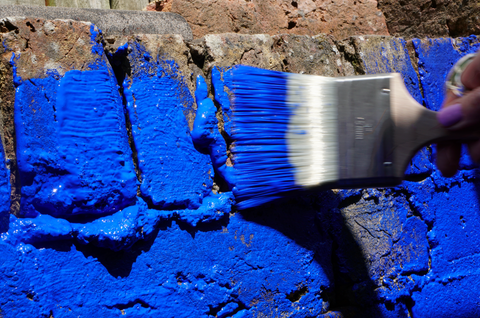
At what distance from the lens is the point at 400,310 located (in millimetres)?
1456

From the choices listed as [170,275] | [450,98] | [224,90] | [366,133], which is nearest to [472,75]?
[450,98]

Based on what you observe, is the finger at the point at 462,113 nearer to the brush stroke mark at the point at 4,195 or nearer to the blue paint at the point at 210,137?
the blue paint at the point at 210,137

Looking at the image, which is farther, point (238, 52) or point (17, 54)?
point (238, 52)

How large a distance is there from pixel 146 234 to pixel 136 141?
0.28 metres

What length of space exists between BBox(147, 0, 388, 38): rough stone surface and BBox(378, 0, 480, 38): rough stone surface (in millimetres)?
56

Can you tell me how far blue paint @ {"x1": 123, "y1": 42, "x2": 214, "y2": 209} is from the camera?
1.15 metres

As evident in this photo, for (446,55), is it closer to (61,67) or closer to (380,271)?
(380,271)

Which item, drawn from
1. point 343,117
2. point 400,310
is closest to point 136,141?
point 343,117

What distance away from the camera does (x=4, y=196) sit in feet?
3.22

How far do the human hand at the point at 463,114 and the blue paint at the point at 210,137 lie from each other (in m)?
0.63

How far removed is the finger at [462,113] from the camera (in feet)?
3.18

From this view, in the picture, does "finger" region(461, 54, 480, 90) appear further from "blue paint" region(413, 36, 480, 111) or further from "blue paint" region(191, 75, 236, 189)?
"blue paint" region(191, 75, 236, 189)

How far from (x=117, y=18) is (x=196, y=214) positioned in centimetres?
75

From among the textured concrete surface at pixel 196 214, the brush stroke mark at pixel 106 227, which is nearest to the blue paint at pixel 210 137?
the textured concrete surface at pixel 196 214
